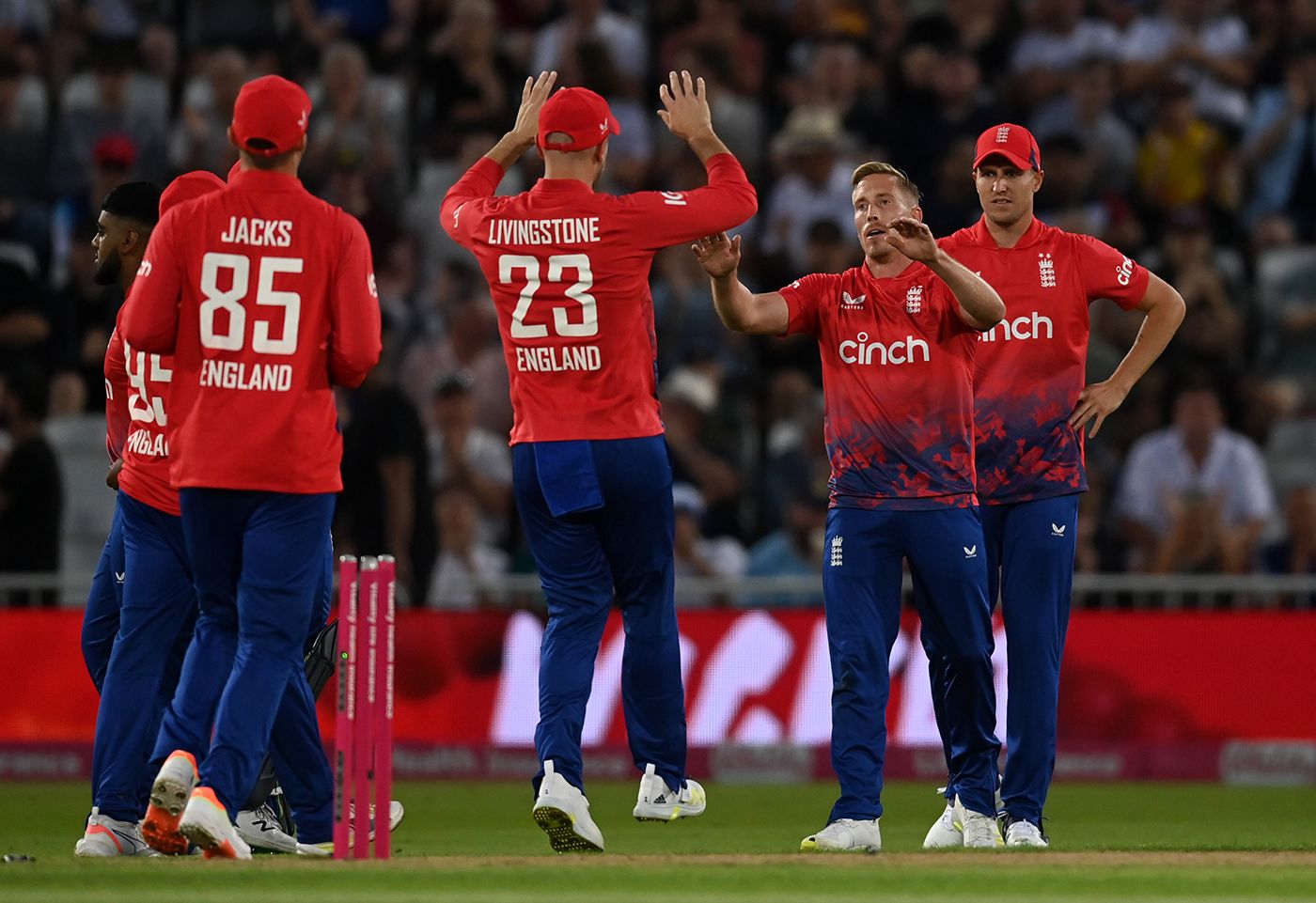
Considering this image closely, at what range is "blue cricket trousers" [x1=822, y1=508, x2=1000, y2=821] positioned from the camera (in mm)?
9375

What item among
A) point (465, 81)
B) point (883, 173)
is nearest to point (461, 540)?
point (465, 81)

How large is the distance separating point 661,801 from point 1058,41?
12.5 meters

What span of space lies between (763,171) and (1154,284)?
9.85 metres

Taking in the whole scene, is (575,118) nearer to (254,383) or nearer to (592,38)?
(254,383)

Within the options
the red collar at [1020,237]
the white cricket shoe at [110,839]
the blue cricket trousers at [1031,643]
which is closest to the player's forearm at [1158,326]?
the red collar at [1020,237]

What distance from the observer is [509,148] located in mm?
9984

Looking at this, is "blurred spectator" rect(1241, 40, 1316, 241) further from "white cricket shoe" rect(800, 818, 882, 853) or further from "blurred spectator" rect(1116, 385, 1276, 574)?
"white cricket shoe" rect(800, 818, 882, 853)

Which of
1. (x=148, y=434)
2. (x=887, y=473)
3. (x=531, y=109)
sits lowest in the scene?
(x=887, y=473)

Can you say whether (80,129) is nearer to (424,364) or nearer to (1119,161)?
(424,364)

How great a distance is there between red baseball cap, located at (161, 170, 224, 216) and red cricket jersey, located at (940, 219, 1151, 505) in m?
3.42

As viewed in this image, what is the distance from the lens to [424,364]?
60.0 ft

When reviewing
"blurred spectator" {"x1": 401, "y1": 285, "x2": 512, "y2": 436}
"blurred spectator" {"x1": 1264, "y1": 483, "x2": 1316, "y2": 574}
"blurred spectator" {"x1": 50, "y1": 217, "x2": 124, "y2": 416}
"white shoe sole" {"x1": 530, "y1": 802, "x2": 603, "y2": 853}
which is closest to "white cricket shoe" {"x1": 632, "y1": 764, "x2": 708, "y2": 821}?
"white shoe sole" {"x1": 530, "y1": 802, "x2": 603, "y2": 853}

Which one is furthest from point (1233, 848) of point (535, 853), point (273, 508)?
point (273, 508)

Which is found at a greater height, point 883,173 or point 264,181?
point 883,173
